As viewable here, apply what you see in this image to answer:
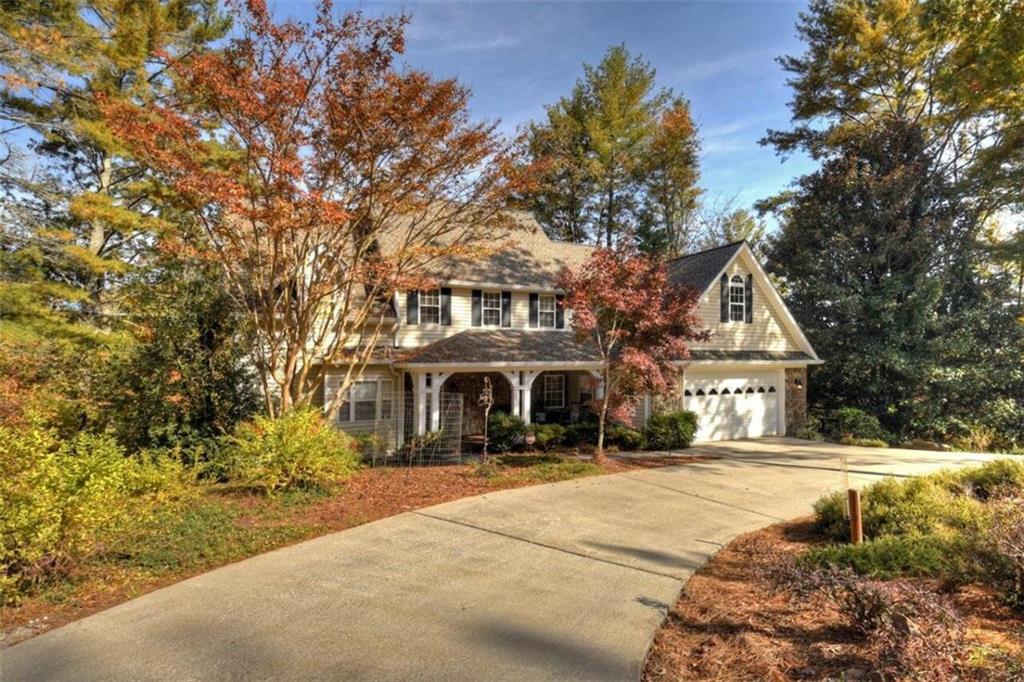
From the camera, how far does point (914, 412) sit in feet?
60.3

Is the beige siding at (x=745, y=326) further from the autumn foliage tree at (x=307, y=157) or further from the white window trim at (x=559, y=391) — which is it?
the autumn foliage tree at (x=307, y=157)

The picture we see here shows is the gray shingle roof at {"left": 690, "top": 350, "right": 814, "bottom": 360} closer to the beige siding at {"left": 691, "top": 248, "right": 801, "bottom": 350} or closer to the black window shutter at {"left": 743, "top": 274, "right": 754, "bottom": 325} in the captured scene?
the beige siding at {"left": 691, "top": 248, "right": 801, "bottom": 350}

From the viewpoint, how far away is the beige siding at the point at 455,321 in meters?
15.7

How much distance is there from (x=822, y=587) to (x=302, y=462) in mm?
7856

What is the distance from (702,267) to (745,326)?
256 cm

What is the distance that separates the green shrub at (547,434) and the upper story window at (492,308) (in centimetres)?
379

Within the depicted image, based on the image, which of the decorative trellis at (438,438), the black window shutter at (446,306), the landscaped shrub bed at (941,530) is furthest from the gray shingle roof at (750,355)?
the landscaped shrub bed at (941,530)

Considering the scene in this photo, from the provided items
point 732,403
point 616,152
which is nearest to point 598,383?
point 732,403

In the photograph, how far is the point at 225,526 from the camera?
7.17 m

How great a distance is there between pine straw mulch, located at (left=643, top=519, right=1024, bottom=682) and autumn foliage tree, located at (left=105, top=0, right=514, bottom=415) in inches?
341

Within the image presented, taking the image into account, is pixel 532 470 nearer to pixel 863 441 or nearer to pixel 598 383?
pixel 598 383

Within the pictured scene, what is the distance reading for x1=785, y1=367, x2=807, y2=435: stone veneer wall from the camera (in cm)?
1866

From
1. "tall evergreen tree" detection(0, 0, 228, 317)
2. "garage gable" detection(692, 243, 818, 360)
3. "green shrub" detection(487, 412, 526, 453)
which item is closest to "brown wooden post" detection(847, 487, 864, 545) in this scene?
"green shrub" detection(487, 412, 526, 453)

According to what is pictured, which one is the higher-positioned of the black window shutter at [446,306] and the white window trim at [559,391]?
the black window shutter at [446,306]
